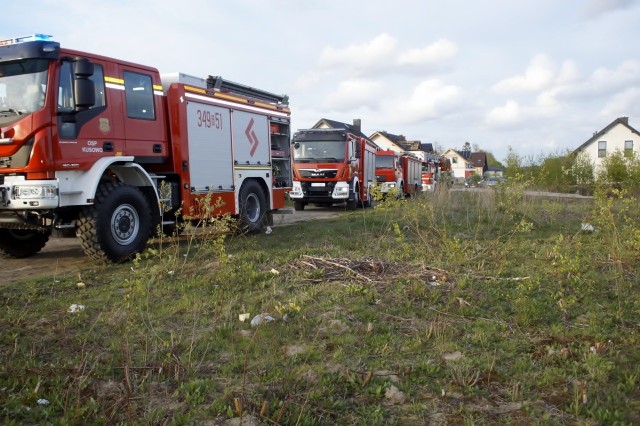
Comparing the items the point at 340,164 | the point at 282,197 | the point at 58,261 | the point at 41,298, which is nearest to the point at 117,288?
the point at 41,298

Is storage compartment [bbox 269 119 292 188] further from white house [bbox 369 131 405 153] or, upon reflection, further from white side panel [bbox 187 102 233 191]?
white house [bbox 369 131 405 153]

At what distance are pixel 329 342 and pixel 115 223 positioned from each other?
186 inches

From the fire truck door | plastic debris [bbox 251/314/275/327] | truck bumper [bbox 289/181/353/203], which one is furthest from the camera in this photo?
truck bumper [bbox 289/181/353/203]

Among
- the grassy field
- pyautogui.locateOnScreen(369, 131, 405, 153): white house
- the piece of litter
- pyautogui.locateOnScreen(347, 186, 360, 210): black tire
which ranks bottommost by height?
the grassy field

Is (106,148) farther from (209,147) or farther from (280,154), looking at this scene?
(280,154)

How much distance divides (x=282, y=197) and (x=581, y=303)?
27.6 feet

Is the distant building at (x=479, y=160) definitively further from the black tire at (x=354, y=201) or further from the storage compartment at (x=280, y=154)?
the storage compartment at (x=280, y=154)

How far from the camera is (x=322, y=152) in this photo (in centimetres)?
1895

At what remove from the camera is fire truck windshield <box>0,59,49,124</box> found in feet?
22.5

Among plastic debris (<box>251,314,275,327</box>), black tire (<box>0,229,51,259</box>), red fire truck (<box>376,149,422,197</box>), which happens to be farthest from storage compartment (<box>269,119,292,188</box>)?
red fire truck (<box>376,149,422,197</box>)

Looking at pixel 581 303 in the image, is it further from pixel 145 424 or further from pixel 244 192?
pixel 244 192

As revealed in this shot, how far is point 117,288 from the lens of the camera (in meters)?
6.13

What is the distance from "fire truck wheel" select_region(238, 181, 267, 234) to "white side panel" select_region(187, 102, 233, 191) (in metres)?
0.60

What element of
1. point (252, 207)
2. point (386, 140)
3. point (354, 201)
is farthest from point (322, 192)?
point (386, 140)
